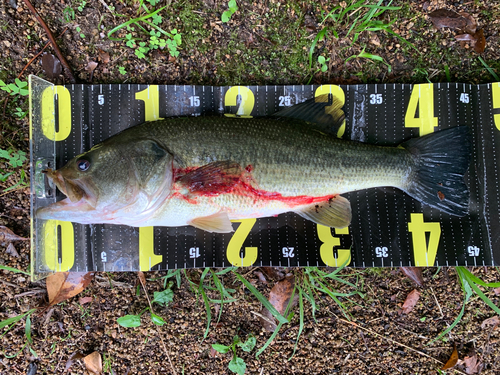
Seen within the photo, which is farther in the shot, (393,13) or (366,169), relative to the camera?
(393,13)

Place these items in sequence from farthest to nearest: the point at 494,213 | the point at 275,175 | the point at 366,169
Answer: the point at 494,213, the point at 366,169, the point at 275,175

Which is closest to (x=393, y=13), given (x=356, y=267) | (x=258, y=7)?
(x=258, y=7)

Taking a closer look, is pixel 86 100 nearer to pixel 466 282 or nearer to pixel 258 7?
pixel 258 7

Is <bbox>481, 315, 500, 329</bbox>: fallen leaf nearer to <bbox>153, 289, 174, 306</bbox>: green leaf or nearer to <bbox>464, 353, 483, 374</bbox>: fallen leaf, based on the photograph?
<bbox>464, 353, 483, 374</bbox>: fallen leaf

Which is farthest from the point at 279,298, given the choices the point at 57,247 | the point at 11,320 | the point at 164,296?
the point at 11,320

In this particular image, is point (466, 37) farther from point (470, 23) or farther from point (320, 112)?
point (320, 112)

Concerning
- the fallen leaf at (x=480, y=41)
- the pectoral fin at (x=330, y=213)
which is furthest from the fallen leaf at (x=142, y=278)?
the fallen leaf at (x=480, y=41)

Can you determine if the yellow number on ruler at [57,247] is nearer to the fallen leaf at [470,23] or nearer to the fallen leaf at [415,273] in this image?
the fallen leaf at [415,273]
